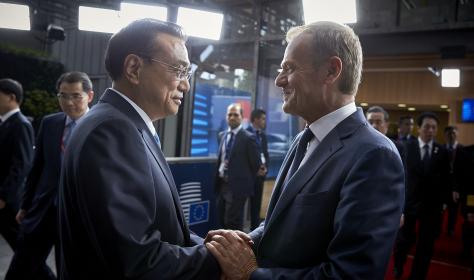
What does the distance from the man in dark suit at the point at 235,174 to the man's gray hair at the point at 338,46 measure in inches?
136

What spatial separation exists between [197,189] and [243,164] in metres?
0.75

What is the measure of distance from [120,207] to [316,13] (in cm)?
363

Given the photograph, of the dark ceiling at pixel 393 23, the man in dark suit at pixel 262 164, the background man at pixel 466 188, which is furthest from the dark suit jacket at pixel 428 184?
the man in dark suit at pixel 262 164

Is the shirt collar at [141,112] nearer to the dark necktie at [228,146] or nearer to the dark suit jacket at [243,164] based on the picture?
the dark suit jacket at [243,164]

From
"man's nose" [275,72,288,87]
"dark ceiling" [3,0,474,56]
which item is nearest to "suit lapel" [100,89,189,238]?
"man's nose" [275,72,288,87]

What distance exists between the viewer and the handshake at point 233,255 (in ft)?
3.94

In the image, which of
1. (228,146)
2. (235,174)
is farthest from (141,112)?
(228,146)

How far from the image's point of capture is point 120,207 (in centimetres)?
104

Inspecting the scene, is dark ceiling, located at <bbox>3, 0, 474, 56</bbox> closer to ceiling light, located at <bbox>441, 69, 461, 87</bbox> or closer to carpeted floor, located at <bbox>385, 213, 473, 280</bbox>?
ceiling light, located at <bbox>441, 69, 461, 87</bbox>

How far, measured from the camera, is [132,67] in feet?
4.25

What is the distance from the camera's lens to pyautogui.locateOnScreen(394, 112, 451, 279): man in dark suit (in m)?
3.70

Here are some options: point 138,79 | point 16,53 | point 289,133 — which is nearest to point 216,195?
point 289,133

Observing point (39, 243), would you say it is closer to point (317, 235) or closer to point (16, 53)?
point (317, 235)

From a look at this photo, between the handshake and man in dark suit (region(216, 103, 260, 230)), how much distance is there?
3.33 metres
